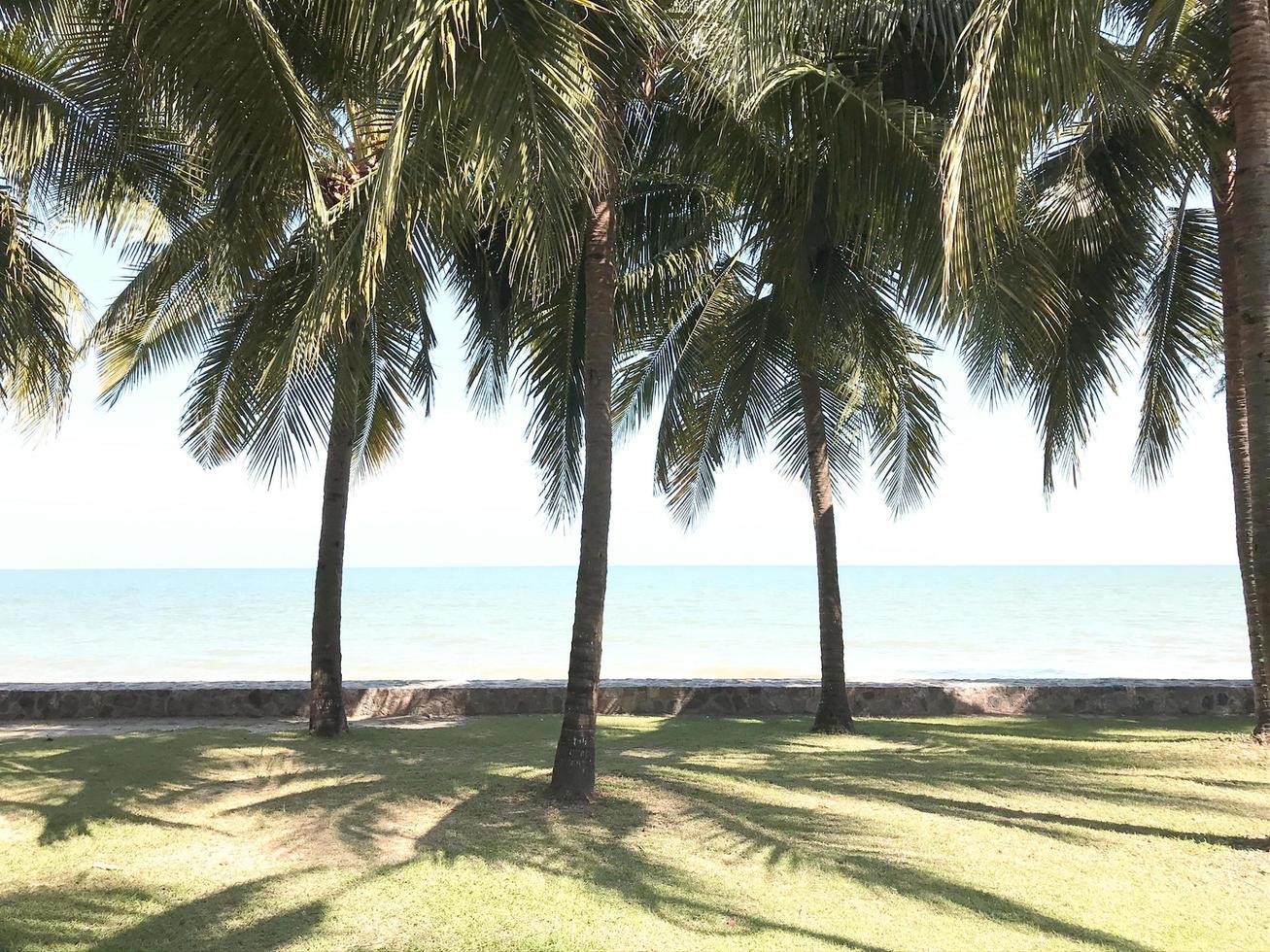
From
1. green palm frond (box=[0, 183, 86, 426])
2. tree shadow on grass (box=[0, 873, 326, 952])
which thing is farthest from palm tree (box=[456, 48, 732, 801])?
green palm frond (box=[0, 183, 86, 426])

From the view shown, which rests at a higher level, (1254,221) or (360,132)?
(360,132)

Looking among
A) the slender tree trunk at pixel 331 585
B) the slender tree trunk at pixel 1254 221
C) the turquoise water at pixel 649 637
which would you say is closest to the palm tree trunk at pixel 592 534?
the slender tree trunk at pixel 331 585

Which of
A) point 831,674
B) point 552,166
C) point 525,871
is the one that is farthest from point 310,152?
point 831,674

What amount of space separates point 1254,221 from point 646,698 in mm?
7102

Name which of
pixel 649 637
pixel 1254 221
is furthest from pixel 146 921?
pixel 649 637

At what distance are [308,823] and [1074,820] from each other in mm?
4237

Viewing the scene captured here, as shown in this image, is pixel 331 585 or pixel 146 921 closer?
pixel 146 921

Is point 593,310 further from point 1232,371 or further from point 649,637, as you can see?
Result: point 649,637

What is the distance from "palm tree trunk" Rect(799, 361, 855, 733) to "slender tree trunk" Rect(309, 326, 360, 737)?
411cm

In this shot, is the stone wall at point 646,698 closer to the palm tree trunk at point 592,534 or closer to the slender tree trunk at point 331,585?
the slender tree trunk at point 331,585

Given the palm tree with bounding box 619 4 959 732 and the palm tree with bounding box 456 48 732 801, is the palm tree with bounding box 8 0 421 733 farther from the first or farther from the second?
the palm tree with bounding box 619 4 959 732

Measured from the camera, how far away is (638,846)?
514 cm

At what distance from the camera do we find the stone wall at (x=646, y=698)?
9914 mm

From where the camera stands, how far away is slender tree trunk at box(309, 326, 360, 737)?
27.9ft
